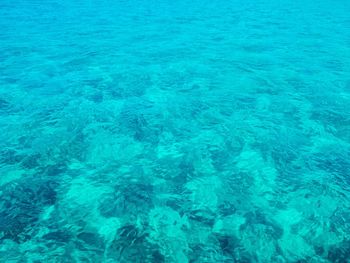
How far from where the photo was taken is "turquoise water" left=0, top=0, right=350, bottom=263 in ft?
7.51

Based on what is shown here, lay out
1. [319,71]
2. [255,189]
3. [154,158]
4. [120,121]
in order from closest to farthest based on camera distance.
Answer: [255,189], [154,158], [120,121], [319,71]

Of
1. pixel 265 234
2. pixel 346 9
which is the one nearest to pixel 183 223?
pixel 265 234

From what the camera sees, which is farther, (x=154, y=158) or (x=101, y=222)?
(x=154, y=158)

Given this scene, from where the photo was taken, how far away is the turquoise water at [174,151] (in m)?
2.29

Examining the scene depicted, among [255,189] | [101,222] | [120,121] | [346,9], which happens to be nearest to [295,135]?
[255,189]

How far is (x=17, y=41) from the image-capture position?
7234 millimetres

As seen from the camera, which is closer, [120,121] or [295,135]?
[295,135]

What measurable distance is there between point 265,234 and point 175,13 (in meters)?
10.2

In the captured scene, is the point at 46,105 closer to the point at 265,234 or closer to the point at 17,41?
the point at 265,234

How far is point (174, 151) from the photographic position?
3322mm

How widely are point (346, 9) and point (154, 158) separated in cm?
1276

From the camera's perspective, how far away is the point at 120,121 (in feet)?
13.0

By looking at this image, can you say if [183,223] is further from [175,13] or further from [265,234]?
[175,13]

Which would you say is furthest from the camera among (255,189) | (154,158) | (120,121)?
(120,121)
